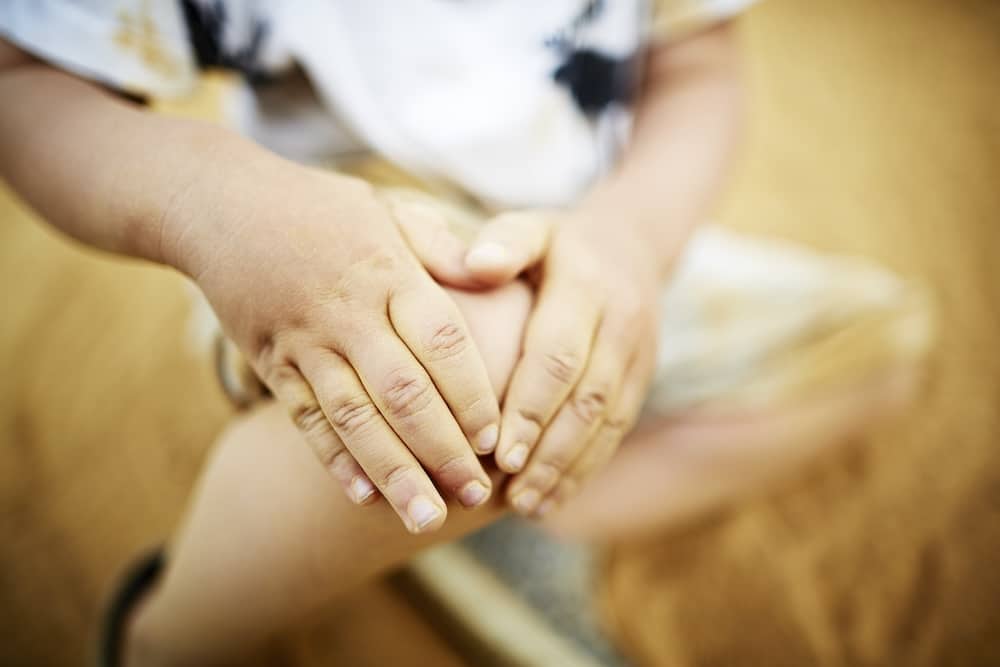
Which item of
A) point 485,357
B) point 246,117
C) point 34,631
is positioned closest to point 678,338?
point 485,357

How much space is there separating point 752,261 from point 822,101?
2.48ft

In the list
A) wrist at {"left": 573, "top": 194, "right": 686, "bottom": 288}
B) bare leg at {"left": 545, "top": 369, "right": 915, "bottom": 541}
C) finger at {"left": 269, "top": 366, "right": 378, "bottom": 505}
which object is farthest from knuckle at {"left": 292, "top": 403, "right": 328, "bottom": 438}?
bare leg at {"left": 545, "top": 369, "right": 915, "bottom": 541}

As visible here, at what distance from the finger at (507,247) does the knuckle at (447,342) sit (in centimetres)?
5

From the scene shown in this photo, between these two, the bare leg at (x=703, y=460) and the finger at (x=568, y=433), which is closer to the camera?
the finger at (x=568, y=433)

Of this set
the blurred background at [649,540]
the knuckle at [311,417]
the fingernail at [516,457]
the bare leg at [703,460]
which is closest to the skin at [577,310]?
the fingernail at [516,457]

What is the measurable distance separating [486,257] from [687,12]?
1.08 feet

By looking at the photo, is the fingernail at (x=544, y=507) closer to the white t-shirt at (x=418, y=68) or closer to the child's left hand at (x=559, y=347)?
the child's left hand at (x=559, y=347)

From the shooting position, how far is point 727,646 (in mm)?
688

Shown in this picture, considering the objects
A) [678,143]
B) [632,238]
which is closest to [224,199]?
[632,238]

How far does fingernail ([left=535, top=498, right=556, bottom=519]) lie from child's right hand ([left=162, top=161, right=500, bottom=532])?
6cm

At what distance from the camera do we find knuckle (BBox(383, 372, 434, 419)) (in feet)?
1.05

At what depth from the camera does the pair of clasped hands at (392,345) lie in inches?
12.6

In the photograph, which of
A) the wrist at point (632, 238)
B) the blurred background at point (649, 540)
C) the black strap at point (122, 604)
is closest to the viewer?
the wrist at point (632, 238)

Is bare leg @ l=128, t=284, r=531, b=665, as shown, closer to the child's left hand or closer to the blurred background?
the child's left hand
